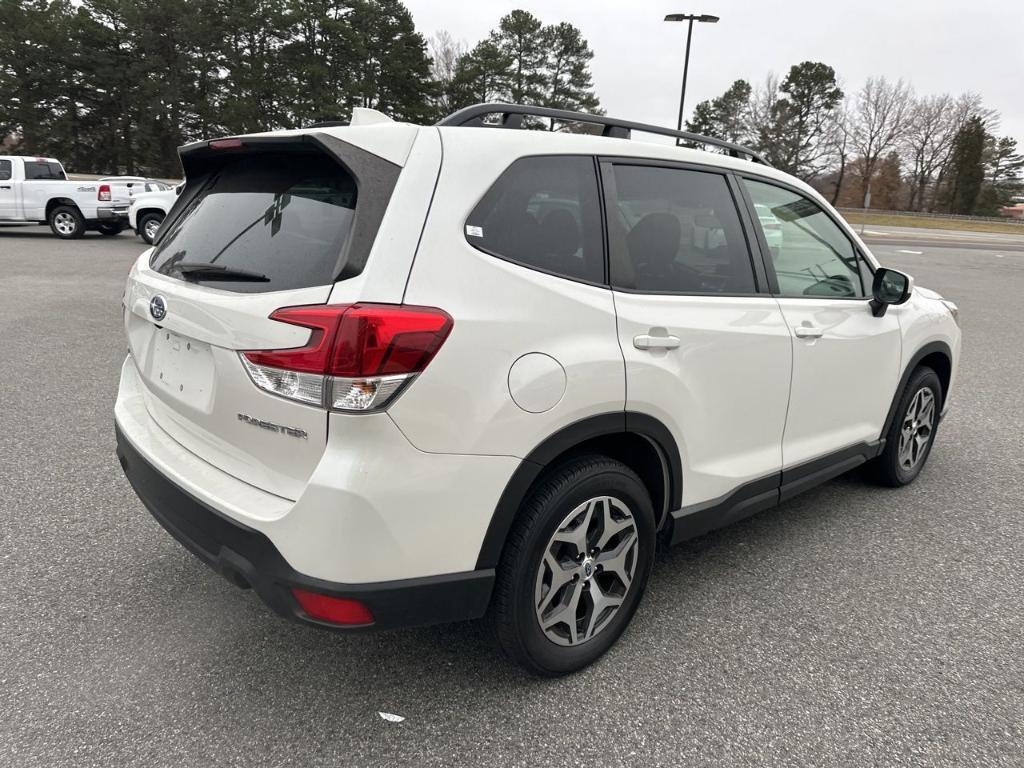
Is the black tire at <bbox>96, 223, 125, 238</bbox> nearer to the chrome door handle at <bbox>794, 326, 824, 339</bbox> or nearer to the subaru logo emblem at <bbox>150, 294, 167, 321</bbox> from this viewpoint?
the subaru logo emblem at <bbox>150, 294, 167, 321</bbox>

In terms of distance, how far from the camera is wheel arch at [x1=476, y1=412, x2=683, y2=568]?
207cm

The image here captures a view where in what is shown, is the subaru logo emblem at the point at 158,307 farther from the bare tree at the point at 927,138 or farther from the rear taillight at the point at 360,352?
the bare tree at the point at 927,138

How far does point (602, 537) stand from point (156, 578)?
73.4 inches

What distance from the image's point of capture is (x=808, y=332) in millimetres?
3021

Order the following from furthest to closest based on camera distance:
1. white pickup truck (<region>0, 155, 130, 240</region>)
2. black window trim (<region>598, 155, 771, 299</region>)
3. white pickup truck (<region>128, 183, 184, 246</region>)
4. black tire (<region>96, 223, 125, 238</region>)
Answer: black tire (<region>96, 223, 125, 238</region>)
white pickup truck (<region>0, 155, 130, 240</region>)
white pickup truck (<region>128, 183, 184, 246</region>)
black window trim (<region>598, 155, 771, 299</region>)

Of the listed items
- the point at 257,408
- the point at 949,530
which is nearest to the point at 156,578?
the point at 257,408

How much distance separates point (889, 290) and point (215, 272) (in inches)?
118

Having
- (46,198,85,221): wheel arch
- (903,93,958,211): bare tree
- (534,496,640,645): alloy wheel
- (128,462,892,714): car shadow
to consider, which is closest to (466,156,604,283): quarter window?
(534,496,640,645): alloy wheel

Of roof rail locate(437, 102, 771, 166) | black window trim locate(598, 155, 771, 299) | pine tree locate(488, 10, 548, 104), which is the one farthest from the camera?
pine tree locate(488, 10, 548, 104)

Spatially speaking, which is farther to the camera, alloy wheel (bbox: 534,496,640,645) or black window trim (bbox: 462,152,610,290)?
alloy wheel (bbox: 534,496,640,645)

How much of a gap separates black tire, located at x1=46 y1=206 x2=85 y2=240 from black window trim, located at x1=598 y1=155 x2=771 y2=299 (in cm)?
1831

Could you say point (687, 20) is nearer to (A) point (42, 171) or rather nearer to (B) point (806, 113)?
(A) point (42, 171)

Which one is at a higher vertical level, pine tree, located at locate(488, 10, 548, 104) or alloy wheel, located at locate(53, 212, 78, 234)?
pine tree, located at locate(488, 10, 548, 104)

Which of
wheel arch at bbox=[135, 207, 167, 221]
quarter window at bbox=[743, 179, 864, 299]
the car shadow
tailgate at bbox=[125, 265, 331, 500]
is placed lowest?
the car shadow
